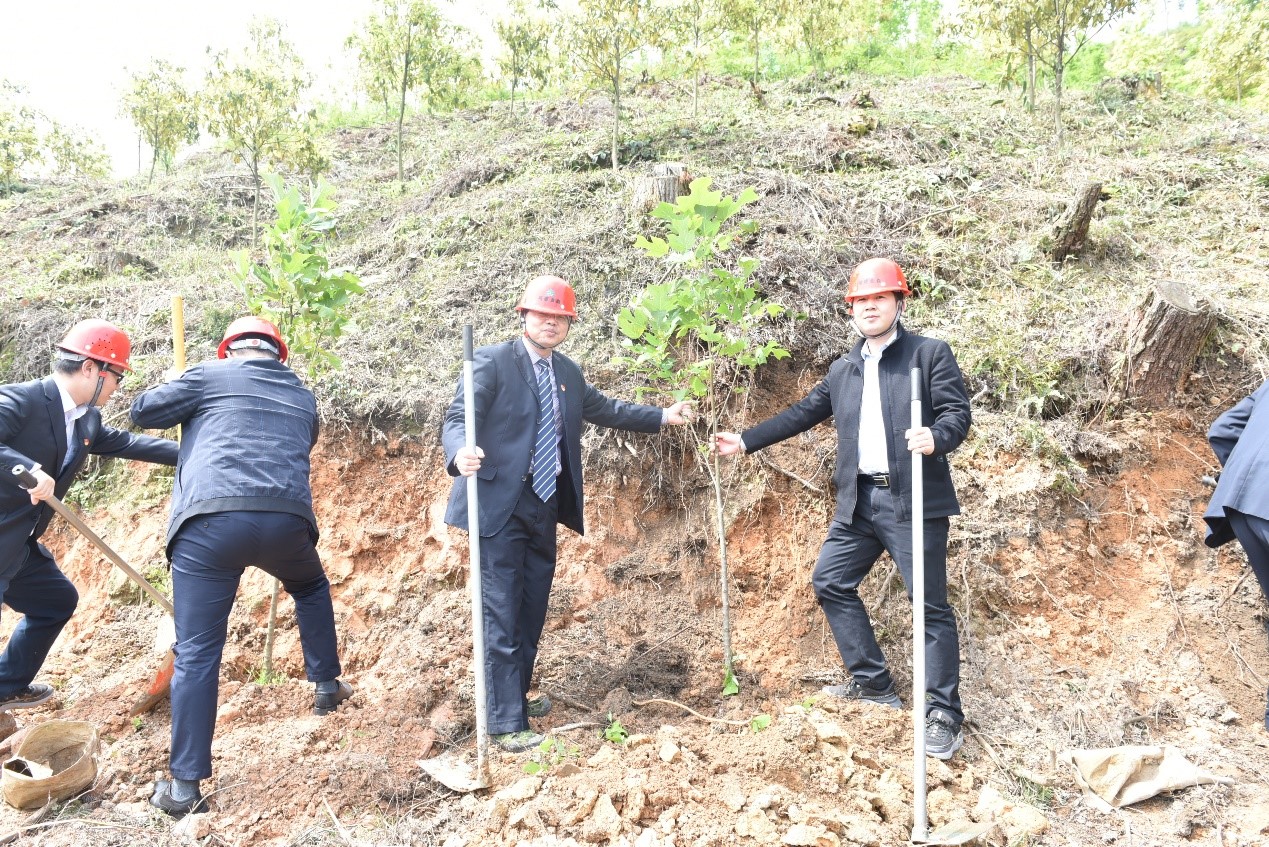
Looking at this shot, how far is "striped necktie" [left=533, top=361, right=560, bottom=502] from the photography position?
386 centimetres

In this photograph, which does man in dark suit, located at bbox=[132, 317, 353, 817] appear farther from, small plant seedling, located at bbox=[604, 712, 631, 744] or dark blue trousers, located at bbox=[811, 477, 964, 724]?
dark blue trousers, located at bbox=[811, 477, 964, 724]

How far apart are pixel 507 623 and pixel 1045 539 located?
3.10 metres

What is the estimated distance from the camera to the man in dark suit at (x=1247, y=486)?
122 inches

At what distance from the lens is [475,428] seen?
3.71m

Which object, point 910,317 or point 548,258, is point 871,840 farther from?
point 548,258

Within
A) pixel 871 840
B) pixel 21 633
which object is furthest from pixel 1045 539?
pixel 21 633

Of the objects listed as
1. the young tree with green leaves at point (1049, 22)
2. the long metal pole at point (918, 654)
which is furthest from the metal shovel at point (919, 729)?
the young tree with green leaves at point (1049, 22)

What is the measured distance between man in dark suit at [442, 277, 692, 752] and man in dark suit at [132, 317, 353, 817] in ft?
2.42

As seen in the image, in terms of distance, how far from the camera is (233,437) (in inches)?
139

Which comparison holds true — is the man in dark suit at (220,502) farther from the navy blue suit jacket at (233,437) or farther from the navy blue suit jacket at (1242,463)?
the navy blue suit jacket at (1242,463)

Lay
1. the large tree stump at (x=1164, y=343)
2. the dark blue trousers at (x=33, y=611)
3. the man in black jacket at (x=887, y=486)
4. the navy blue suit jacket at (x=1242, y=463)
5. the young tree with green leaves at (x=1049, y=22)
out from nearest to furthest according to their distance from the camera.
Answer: the navy blue suit jacket at (x=1242, y=463) → the man in black jacket at (x=887, y=486) → the dark blue trousers at (x=33, y=611) → the large tree stump at (x=1164, y=343) → the young tree with green leaves at (x=1049, y=22)

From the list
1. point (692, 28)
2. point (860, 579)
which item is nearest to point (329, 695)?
point (860, 579)

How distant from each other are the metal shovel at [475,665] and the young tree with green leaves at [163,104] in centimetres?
959

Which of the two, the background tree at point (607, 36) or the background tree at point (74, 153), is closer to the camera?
the background tree at point (607, 36)
